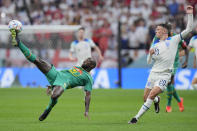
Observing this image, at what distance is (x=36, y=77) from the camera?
Answer: 2452 centimetres

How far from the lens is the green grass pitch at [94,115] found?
33.0ft

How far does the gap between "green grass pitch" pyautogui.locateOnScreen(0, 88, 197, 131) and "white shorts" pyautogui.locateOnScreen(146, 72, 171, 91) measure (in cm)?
76

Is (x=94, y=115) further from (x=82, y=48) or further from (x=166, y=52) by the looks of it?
(x=82, y=48)

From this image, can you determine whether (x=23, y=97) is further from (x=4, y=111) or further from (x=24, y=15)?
(x=24, y=15)

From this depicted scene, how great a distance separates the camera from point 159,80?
11195 millimetres

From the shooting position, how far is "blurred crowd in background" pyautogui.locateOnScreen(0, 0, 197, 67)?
2427 centimetres

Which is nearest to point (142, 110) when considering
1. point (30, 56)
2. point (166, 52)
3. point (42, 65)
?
point (166, 52)

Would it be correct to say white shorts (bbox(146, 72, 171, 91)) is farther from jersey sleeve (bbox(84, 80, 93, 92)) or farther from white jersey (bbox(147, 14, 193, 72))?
jersey sleeve (bbox(84, 80, 93, 92))

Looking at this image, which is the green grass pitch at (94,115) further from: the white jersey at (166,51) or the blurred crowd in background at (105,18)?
the blurred crowd in background at (105,18)

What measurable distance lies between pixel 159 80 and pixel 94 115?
2256 millimetres

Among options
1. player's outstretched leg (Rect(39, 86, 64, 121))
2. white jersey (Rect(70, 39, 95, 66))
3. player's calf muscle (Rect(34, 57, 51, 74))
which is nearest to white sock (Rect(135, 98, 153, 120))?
player's outstretched leg (Rect(39, 86, 64, 121))

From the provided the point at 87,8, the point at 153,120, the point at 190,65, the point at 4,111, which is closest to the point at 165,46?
the point at 153,120

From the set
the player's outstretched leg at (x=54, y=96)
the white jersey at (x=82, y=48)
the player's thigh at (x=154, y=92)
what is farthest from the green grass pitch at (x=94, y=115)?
the white jersey at (x=82, y=48)

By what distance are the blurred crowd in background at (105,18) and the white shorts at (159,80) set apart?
1194cm
